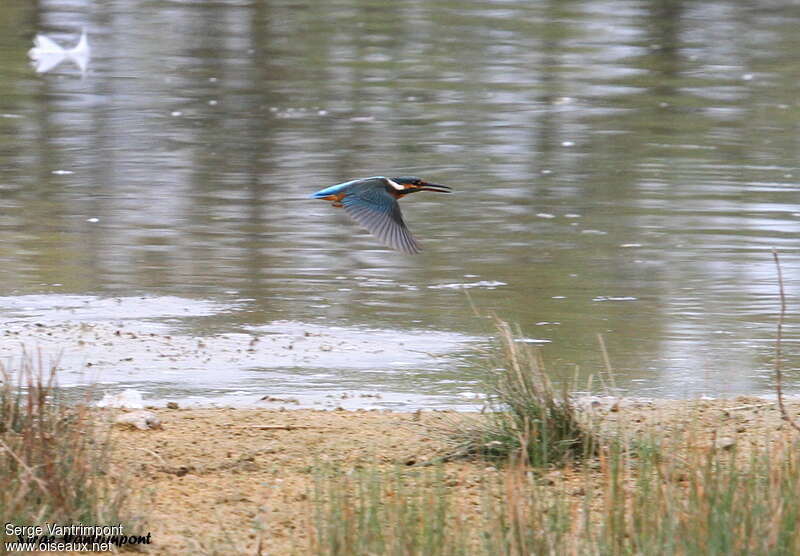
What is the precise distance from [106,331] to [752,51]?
13287 mm

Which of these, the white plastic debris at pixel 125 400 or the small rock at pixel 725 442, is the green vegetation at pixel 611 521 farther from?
the white plastic debris at pixel 125 400

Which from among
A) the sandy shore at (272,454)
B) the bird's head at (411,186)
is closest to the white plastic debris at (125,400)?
the sandy shore at (272,454)

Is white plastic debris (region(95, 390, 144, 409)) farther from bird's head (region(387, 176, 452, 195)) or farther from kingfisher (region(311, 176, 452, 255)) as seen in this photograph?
bird's head (region(387, 176, 452, 195))

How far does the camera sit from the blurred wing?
6.65m

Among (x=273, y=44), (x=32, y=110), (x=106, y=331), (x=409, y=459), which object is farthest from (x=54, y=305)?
(x=273, y=44)

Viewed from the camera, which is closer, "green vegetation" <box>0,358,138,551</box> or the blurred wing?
"green vegetation" <box>0,358,138,551</box>

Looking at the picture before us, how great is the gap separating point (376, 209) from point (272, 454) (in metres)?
1.51

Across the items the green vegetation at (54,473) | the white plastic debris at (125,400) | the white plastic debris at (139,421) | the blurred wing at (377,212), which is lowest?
the white plastic debris at (125,400)

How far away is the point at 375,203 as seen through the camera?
264 inches

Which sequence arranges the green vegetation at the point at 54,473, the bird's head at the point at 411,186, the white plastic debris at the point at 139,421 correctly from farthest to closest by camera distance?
the bird's head at the point at 411,186, the white plastic debris at the point at 139,421, the green vegetation at the point at 54,473

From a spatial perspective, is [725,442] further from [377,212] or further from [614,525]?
[377,212]

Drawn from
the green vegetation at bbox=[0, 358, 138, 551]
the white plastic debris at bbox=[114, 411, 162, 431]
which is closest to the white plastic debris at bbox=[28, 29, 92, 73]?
the white plastic debris at bbox=[114, 411, 162, 431]

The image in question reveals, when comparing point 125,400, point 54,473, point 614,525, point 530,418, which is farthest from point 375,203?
point 614,525

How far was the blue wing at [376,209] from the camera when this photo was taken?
665cm
